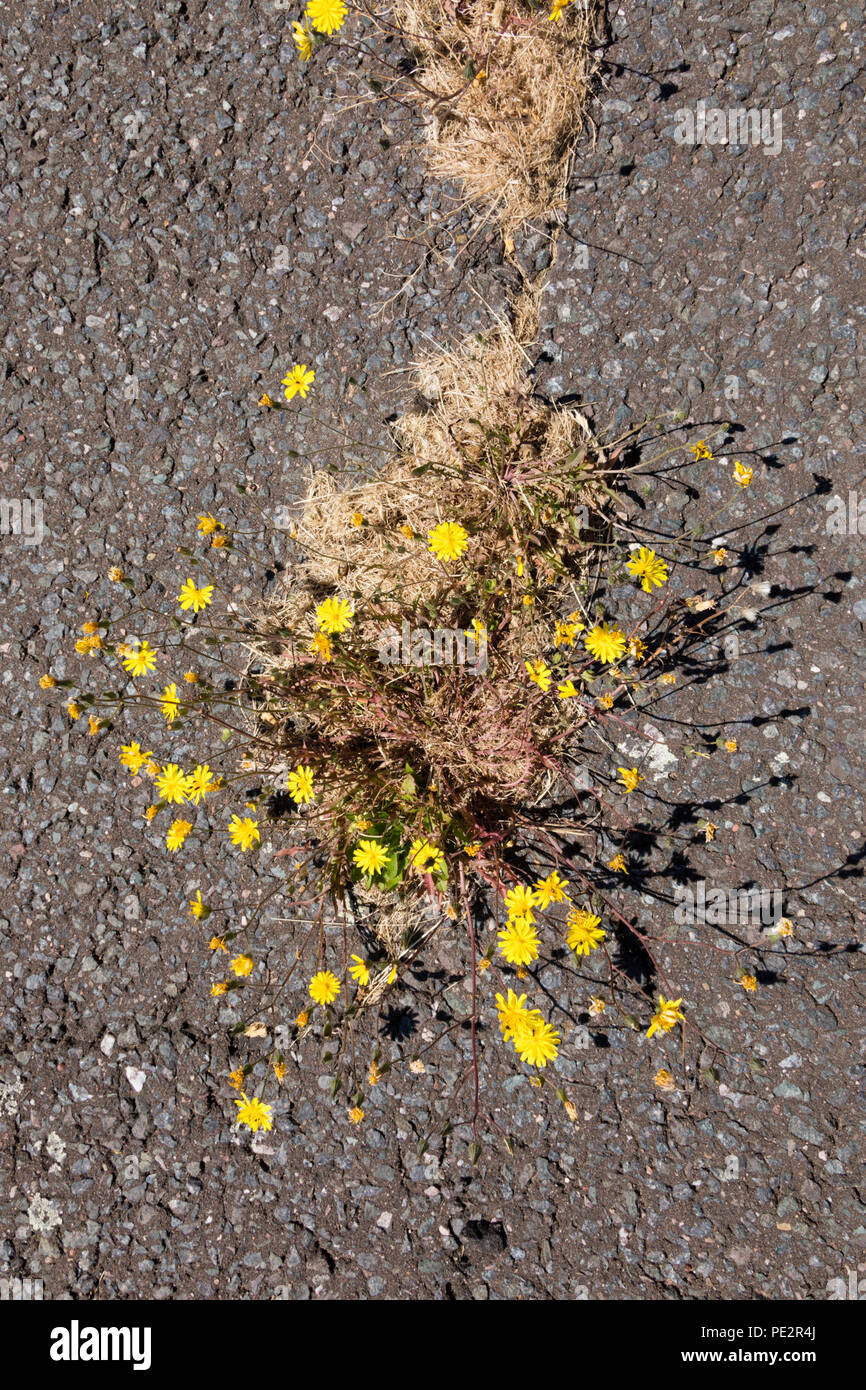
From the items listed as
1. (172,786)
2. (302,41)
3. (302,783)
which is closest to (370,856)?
(302,783)

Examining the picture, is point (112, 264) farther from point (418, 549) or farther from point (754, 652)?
point (754, 652)

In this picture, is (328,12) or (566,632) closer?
(566,632)

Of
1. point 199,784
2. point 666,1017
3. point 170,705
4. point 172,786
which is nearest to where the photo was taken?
point 666,1017

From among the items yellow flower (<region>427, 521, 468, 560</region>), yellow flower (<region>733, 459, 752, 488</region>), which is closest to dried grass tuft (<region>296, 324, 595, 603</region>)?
yellow flower (<region>427, 521, 468, 560</region>)

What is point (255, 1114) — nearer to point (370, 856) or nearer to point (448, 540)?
point (370, 856)

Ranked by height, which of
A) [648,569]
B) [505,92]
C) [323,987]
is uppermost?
[505,92]

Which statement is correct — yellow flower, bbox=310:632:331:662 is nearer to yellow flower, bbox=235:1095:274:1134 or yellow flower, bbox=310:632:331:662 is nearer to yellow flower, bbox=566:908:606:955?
yellow flower, bbox=566:908:606:955
